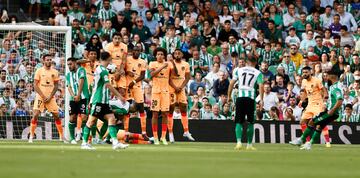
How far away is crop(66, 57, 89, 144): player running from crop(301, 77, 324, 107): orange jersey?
5248 millimetres

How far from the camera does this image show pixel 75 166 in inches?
567

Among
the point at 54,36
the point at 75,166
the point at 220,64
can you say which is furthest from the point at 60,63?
the point at 75,166

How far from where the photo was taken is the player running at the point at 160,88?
2653 centimetres

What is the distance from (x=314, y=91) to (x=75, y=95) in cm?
570

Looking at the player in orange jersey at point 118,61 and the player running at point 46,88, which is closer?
the player running at point 46,88

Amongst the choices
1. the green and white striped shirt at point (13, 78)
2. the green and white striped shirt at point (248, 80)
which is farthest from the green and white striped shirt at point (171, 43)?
the green and white striped shirt at point (248, 80)

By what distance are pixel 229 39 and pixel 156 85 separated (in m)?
6.55

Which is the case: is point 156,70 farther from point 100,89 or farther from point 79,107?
point 100,89

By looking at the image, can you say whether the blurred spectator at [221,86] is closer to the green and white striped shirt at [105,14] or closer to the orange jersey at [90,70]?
the green and white striped shirt at [105,14]

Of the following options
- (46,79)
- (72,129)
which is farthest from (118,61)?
(72,129)

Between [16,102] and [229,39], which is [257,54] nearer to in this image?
[229,39]

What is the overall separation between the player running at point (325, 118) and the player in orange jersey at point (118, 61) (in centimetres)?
466

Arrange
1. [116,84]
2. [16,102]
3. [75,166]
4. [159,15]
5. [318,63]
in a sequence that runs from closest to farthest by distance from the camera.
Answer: [75,166]
[116,84]
[16,102]
[318,63]
[159,15]

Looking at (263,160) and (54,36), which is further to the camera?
(54,36)
